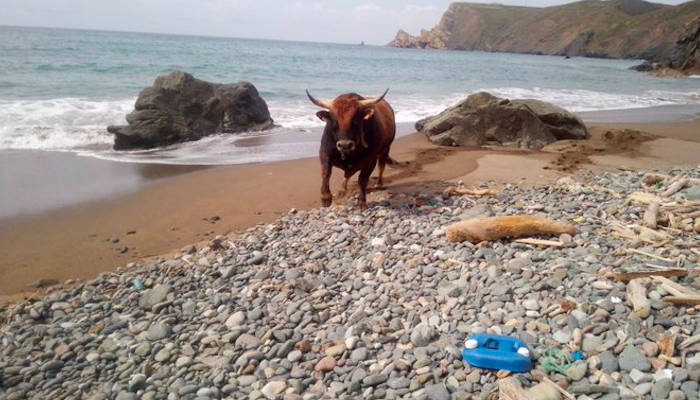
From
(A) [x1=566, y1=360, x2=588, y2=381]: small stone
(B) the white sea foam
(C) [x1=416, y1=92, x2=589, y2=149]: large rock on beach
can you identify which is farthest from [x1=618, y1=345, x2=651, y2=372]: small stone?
(C) [x1=416, y1=92, x2=589, y2=149]: large rock on beach

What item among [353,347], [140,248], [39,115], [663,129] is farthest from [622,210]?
[39,115]

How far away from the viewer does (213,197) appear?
8.16 metres

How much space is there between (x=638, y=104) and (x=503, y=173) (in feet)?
67.5

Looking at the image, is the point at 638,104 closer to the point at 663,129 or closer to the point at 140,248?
the point at 663,129

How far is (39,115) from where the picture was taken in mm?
14227

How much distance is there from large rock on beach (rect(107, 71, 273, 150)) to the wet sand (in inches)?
97.4

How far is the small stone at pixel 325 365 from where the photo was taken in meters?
3.57

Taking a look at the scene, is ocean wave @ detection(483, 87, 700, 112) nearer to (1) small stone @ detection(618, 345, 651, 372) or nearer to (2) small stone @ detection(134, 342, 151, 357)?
(1) small stone @ detection(618, 345, 651, 372)

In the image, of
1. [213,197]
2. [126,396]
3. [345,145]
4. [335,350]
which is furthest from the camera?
[213,197]

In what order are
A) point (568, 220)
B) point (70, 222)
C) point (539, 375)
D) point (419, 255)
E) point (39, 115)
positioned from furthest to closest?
point (39, 115) < point (70, 222) < point (568, 220) < point (419, 255) < point (539, 375)

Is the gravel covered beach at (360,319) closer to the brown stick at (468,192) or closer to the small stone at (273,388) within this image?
the small stone at (273,388)

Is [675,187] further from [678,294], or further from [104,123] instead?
[104,123]

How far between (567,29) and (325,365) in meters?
145

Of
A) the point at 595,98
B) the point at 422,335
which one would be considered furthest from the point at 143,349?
the point at 595,98
